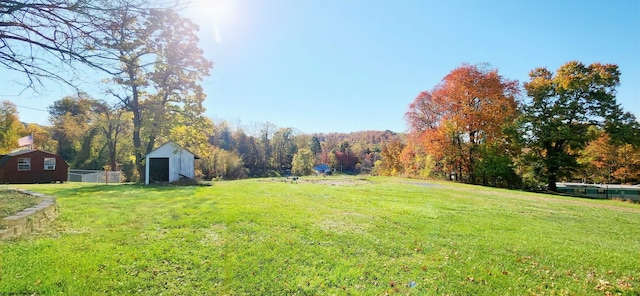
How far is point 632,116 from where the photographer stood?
1961 centimetres

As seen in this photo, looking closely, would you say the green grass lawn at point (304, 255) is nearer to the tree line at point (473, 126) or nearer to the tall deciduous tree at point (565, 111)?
the tree line at point (473, 126)

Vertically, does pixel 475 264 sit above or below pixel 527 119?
below

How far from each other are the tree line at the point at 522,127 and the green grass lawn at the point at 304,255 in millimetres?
15287

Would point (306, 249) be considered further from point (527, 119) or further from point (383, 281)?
point (527, 119)

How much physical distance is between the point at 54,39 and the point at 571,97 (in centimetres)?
2744

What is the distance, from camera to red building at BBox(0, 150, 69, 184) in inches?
759

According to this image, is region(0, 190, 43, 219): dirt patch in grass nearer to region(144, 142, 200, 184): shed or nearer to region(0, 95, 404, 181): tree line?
region(0, 95, 404, 181): tree line

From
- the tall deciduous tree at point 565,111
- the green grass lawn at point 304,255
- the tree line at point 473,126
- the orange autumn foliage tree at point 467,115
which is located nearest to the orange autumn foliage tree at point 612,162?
the tree line at point 473,126

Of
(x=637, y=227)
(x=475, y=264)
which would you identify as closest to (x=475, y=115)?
(x=637, y=227)

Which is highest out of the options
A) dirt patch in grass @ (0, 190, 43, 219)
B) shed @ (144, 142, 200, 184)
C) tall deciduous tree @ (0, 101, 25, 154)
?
tall deciduous tree @ (0, 101, 25, 154)

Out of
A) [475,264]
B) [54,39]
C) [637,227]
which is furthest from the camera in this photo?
[637,227]

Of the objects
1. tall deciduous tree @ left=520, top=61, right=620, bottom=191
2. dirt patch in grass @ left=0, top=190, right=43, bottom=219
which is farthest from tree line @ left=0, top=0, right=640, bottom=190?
dirt patch in grass @ left=0, top=190, right=43, bottom=219

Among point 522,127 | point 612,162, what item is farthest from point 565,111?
point 612,162

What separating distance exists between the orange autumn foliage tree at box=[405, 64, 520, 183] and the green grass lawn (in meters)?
16.3
